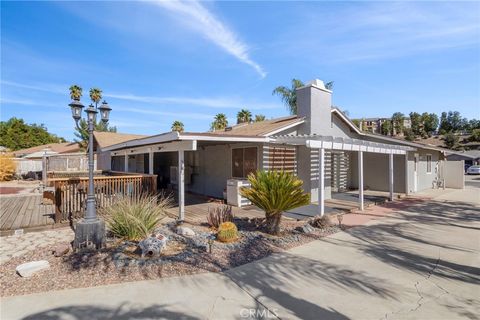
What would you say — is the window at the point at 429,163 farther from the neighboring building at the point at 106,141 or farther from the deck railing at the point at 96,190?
the neighboring building at the point at 106,141

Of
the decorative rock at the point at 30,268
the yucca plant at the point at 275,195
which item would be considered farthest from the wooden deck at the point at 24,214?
the yucca plant at the point at 275,195

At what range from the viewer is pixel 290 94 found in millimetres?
26578

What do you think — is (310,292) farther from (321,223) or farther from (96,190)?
(96,190)

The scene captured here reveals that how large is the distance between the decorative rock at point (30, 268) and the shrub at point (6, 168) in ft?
84.0

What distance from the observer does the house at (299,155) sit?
9.38 meters

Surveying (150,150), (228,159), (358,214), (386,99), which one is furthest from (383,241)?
(386,99)

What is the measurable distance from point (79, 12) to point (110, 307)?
9.06 meters

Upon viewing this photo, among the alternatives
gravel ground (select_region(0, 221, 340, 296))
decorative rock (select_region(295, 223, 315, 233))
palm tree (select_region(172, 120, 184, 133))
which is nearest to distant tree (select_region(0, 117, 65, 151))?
palm tree (select_region(172, 120, 184, 133))

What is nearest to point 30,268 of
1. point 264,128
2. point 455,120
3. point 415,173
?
point 264,128

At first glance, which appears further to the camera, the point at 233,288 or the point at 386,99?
the point at 386,99

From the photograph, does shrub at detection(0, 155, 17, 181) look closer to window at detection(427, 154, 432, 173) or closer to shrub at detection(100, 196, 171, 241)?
shrub at detection(100, 196, 171, 241)

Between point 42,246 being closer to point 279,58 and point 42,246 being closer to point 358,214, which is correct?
point 358,214

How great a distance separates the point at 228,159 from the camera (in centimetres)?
1265

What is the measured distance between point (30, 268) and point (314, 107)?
36.2 ft
